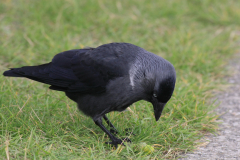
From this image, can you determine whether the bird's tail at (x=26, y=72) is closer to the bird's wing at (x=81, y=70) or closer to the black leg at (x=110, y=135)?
the bird's wing at (x=81, y=70)

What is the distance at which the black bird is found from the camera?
11.9 ft

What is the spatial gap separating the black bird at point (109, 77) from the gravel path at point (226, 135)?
685 mm

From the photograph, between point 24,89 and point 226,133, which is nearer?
point 226,133

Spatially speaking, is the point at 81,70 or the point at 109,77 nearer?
the point at 109,77

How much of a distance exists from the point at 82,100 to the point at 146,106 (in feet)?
3.07

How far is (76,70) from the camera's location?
13.1 feet

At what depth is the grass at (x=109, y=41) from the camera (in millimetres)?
3602

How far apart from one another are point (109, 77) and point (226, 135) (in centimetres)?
164

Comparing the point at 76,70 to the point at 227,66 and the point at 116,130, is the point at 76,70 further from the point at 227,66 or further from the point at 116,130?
the point at 227,66

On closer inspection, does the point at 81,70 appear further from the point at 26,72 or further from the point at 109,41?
the point at 109,41

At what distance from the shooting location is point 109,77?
375 cm

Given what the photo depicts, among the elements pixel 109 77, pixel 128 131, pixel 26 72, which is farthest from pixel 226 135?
pixel 26 72

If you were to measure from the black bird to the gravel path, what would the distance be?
0.69 m

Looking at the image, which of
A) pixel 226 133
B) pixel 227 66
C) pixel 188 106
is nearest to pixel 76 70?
pixel 188 106
